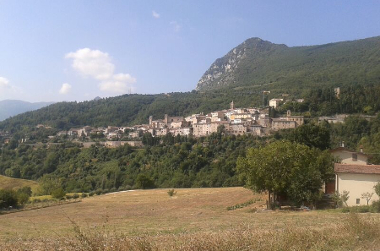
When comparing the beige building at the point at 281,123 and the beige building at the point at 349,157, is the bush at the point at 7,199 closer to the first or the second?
the beige building at the point at 349,157

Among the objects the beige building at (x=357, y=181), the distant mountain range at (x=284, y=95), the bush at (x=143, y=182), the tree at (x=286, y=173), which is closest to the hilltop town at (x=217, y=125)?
the distant mountain range at (x=284, y=95)

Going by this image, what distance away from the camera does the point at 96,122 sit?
125 meters

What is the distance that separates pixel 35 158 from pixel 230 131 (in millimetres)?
48187

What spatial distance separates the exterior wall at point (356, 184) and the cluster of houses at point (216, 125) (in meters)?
53.8

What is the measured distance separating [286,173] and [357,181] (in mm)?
4435

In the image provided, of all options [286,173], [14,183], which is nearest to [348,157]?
[286,173]

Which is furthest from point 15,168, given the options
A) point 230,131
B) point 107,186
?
point 230,131

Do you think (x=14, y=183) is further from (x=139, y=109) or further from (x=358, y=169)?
(x=139, y=109)

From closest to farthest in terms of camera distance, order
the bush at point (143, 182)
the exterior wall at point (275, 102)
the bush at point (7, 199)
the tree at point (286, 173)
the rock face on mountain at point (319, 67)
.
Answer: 1. the tree at point (286, 173)
2. the bush at point (7, 199)
3. the bush at point (143, 182)
4. the exterior wall at point (275, 102)
5. the rock face on mountain at point (319, 67)

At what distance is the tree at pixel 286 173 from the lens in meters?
19.8

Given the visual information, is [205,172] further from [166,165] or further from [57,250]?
[57,250]

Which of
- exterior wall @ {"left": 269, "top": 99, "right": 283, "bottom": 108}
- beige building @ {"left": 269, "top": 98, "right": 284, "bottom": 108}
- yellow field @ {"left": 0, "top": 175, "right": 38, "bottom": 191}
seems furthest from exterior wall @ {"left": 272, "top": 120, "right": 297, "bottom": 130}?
yellow field @ {"left": 0, "top": 175, "right": 38, "bottom": 191}

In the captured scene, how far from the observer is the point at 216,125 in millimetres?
90375

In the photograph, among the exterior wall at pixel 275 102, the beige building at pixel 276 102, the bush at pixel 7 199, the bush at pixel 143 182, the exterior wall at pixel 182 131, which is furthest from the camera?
the exterior wall at pixel 182 131
